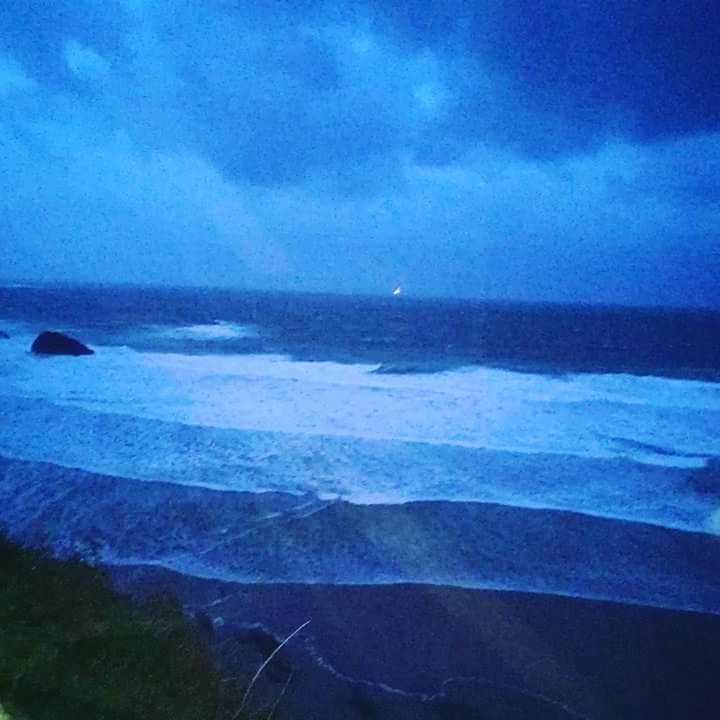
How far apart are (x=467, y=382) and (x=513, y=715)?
72.4 ft

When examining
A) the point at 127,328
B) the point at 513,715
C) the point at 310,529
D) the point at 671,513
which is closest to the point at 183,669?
the point at 513,715

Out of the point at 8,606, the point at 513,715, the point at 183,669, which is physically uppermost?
the point at 8,606

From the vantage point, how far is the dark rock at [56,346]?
106ft

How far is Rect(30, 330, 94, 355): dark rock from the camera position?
32219 millimetres

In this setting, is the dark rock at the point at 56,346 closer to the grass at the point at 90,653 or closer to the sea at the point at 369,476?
the sea at the point at 369,476

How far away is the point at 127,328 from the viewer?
Answer: 51625 mm

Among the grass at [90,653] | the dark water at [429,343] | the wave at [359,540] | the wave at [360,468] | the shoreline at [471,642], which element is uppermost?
the dark water at [429,343]

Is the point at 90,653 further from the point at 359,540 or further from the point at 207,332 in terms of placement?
the point at 207,332

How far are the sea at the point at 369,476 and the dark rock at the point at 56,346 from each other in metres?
2.33

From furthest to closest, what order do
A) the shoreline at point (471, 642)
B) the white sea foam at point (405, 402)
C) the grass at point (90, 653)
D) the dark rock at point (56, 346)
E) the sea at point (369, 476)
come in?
the dark rock at point (56, 346) → the white sea foam at point (405, 402) → the sea at point (369, 476) → the shoreline at point (471, 642) → the grass at point (90, 653)

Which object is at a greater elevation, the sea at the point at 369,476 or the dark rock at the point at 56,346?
the dark rock at the point at 56,346

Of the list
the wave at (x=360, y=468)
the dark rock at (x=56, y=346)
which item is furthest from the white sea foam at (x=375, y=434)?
the dark rock at (x=56, y=346)

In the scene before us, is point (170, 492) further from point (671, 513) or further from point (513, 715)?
point (671, 513)

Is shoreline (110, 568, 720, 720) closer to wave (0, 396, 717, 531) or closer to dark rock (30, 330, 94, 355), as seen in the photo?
wave (0, 396, 717, 531)
